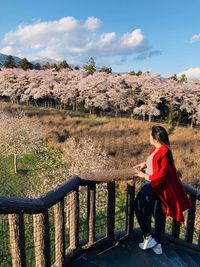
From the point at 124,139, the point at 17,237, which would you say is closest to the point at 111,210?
the point at 17,237

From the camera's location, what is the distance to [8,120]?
69.9 ft

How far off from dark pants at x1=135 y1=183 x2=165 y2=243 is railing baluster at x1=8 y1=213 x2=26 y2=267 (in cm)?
156

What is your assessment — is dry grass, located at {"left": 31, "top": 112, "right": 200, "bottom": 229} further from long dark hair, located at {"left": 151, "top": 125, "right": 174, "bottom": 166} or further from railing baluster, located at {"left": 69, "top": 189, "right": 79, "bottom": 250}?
railing baluster, located at {"left": 69, "top": 189, "right": 79, "bottom": 250}

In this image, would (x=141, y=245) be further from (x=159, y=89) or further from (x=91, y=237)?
(x=159, y=89)

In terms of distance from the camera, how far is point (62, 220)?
3.53 m

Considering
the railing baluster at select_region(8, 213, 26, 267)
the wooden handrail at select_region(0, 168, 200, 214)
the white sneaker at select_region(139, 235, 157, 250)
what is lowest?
the white sneaker at select_region(139, 235, 157, 250)

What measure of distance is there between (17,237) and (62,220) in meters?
0.68

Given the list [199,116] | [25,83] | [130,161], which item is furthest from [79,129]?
[25,83]

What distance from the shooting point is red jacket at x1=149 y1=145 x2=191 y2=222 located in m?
3.76

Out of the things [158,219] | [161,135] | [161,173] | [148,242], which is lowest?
[148,242]

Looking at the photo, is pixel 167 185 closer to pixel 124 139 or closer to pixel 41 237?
pixel 41 237

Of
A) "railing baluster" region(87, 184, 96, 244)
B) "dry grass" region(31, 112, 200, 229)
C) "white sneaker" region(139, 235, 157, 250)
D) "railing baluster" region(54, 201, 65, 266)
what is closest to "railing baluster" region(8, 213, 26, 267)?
"railing baluster" region(54, 201, 65, 266)

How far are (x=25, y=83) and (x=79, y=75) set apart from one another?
819cm

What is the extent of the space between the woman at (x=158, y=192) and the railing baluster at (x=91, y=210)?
529mm
